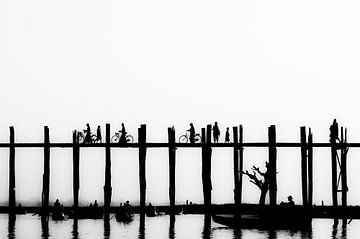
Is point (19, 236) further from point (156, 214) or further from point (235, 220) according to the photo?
point (156, 214)

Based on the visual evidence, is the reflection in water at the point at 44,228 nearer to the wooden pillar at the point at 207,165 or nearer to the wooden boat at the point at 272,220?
the wooden pillar at the point at 207,165

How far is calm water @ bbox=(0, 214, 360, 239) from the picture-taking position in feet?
115

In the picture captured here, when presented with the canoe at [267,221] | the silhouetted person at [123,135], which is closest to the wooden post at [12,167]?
the silhouetted person at [123,135]

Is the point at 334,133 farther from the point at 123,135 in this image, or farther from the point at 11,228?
the point at 11,228

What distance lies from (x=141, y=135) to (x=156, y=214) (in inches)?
346

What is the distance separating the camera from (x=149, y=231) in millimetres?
37094

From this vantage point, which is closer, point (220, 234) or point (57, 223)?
point (220, 234)

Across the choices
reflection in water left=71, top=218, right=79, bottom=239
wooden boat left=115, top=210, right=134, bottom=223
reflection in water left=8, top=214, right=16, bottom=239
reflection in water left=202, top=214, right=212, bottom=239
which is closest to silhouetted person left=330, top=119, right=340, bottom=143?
reflection in water left=202, top=214, right=212, bottom=239

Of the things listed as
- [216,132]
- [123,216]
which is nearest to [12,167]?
[123,216]

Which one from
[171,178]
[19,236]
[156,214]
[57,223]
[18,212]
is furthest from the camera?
[18,212]

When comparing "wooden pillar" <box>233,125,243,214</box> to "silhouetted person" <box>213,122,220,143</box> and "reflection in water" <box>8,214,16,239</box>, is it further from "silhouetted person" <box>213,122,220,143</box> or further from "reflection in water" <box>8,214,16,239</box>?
"reflection in water" <box>8,214,16,239</box>

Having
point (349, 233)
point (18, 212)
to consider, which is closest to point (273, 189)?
point (349, 233)

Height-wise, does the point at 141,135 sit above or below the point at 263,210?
above

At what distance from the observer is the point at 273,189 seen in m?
37.0
